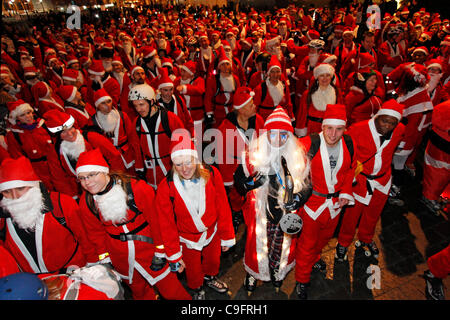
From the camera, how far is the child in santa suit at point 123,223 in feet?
8.17

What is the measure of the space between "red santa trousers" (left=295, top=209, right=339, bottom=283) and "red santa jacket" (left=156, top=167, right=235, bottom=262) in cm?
92

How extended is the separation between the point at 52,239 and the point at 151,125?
6.99 feet

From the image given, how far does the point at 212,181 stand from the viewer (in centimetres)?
Answer: 285

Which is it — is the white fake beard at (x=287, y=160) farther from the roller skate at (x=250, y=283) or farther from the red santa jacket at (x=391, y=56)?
the red santa jacket at (x=391, y=56)

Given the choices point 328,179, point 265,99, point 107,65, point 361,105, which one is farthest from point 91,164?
point 107,65

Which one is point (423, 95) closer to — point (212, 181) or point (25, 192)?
point (212, 181)

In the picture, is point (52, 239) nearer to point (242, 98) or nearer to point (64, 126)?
point (64, 126)

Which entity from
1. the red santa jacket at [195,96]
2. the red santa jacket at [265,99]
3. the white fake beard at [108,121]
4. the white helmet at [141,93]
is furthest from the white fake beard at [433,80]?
the white fake beard at [108,121]

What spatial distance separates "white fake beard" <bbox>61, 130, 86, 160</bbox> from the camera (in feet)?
12.0

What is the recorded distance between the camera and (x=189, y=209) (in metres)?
2.74

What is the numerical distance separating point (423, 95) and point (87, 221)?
5666mm

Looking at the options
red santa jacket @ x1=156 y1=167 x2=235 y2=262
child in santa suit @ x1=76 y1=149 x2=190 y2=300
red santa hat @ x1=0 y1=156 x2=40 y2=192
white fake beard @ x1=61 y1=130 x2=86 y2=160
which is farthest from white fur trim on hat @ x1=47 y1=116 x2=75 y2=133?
red santa jacket @ x1=156 y1=167 x2=235 y2=262

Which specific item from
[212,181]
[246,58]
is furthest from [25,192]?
[246,58]
